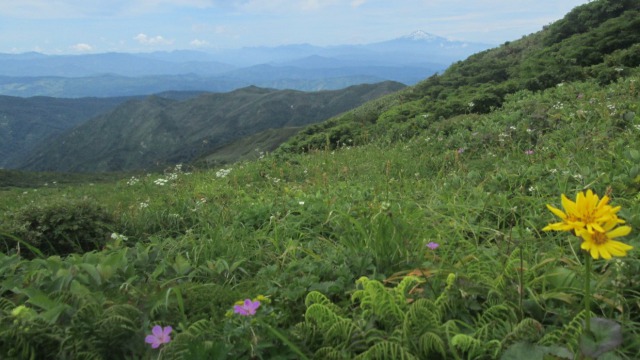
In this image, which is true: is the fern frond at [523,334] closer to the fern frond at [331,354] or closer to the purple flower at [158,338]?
the fern frond at [331,354]

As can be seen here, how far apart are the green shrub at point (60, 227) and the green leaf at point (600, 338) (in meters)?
4.78

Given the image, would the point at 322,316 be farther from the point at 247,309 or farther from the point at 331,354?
the point at 247,309

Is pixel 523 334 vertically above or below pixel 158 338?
below

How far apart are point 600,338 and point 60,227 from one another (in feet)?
17.3

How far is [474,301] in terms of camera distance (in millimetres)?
2395

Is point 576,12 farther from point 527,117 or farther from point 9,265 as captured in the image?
point 9,265

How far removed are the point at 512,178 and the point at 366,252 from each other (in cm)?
293

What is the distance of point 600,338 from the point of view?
180 centimetres

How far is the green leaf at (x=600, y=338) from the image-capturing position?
1755 millimetres

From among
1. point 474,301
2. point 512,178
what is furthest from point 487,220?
point 474,301

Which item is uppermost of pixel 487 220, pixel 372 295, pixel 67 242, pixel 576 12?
pixel 576 12

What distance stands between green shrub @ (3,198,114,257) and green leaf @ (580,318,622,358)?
15.7 feet

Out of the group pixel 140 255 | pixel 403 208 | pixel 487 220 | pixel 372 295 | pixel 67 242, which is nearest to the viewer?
pixel 372 295

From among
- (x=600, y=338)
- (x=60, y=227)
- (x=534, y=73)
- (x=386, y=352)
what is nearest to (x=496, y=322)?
(x=600, y=338)
